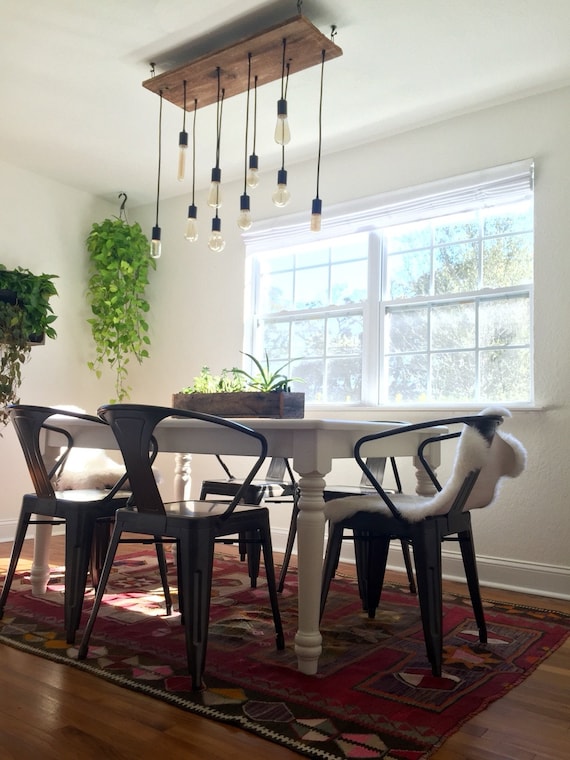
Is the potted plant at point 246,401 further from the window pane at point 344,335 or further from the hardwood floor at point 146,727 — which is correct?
the window pane at point 344,335

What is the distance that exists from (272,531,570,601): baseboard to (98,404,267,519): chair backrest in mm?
1948

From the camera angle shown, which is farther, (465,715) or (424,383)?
(424,383)

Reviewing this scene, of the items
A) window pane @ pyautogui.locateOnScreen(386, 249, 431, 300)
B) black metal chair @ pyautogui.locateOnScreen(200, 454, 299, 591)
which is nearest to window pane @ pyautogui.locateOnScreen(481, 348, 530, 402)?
window pane @ pyautogui.locateOnScreen(386, 249, 431, 300)

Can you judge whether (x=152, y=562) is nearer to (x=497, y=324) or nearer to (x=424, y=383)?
(x=424, y=383)

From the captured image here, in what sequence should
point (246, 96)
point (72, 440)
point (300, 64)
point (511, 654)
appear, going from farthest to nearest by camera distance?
point (246, 96), point (300, 64), point (72, 440), point (511, 654)

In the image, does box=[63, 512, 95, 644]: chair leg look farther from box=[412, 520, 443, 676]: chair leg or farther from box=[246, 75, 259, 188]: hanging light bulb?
box=[246, 75, 259, 188]: hanging light bulb

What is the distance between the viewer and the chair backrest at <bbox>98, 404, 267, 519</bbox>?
1989 mm

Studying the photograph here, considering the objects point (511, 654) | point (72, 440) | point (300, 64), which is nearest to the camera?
point (511, 654)

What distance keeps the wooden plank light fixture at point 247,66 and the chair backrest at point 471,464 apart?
A: 139 centimetres

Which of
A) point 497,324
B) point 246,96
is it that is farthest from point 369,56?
point 497,324

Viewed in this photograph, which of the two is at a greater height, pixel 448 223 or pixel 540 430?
pixel 448 223

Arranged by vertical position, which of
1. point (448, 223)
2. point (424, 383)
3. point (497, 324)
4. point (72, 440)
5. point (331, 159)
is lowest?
point (72, 440)

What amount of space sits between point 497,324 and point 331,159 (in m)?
1.58

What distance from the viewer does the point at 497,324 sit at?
146 inches
